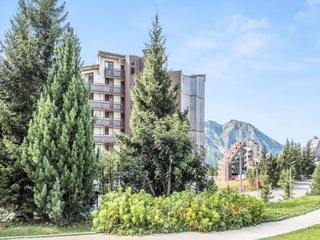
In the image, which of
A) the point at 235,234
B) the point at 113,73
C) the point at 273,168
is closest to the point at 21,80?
the point at 235,234

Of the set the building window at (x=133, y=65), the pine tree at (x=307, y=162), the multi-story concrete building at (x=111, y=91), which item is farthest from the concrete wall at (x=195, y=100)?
the pine tree at (x=307, y=162)

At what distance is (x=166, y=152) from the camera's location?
11547 mm

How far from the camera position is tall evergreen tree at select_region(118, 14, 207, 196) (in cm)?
1156

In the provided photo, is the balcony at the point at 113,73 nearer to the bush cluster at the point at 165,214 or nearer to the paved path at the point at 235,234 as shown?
the bush cluster at the point at 165,214

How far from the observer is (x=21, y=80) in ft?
33.0

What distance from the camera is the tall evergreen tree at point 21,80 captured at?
29.7 feet

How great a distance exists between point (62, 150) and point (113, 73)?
1006 inches

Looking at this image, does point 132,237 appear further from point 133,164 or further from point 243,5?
point 243,5

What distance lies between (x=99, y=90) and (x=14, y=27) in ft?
73.0

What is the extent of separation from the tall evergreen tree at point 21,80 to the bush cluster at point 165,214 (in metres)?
2.78

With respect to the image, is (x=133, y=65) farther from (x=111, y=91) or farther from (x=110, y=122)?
(x=110, y=122)

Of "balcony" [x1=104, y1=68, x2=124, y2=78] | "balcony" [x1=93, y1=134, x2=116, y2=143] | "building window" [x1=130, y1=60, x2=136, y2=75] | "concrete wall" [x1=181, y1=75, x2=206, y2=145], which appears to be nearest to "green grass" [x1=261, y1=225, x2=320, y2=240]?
"concrete wall" [x1=181, y1=75, x2=206, y2=145]

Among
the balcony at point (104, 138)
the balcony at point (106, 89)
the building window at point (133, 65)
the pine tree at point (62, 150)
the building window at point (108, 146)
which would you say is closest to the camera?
the pine tree at point (62, 150)

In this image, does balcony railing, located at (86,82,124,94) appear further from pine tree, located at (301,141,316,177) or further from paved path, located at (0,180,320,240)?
pine tree, located at (301,141,316,177)
